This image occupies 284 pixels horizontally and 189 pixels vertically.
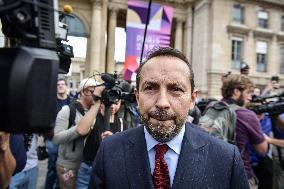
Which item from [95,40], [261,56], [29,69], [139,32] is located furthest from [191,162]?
[261,56]

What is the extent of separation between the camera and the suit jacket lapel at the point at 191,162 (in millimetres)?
1516

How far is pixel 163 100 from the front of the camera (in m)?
1.47

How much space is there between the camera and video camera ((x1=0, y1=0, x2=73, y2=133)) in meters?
0.77

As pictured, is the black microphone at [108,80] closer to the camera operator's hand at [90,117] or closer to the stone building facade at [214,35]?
the camera operator's hand at [90,117]

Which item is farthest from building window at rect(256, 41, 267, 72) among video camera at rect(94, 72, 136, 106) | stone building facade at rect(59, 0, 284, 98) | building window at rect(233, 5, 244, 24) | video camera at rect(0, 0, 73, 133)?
video camera at rect(0, 0, 73, 133)

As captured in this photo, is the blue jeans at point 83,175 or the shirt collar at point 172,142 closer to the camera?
the shirt collar at point 172,142

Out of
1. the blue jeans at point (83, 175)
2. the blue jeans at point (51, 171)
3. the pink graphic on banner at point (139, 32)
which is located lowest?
the blue jeans at point (51, 171)

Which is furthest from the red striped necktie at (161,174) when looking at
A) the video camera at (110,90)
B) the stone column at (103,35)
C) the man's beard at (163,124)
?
the stone column at (103,35)

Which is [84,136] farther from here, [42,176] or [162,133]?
[42,176]

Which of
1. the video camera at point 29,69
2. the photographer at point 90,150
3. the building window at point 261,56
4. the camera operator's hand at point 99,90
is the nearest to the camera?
the video camera at point 29,69

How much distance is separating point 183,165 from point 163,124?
0.76ft

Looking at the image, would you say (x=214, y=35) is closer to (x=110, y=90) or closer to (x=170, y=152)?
(x=110, y=90)

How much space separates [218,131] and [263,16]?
94.5ft

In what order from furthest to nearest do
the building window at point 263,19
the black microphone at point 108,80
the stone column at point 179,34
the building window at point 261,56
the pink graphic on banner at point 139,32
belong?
the stone column at point 179,34, the building window at point 263,19, the building window at point 261,56, the pink graphic on banner at point 139,32, the black microphone at point 108,80
